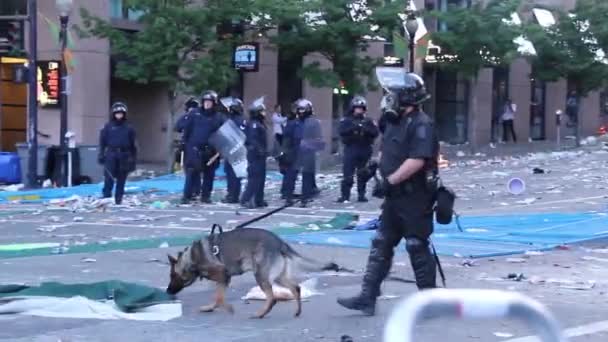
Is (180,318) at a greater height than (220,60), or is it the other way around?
(220,60)

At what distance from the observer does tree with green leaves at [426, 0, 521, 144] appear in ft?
126

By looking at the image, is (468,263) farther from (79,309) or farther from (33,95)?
(33,95)

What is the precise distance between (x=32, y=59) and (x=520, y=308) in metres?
24.1

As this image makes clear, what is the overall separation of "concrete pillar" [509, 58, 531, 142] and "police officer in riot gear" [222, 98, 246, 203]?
30.7 metres

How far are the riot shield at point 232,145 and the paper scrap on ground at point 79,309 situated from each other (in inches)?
457

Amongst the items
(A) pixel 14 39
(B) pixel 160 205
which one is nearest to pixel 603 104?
(A) pixel 14 39

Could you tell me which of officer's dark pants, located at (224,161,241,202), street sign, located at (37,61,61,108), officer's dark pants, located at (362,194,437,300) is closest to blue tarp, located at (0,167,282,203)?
officer's dark pants, located at (224,161,241,202)

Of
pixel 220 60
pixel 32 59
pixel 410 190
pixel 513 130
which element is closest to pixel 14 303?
pixel 410 190

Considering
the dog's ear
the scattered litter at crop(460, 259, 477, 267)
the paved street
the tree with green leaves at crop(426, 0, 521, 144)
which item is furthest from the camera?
the tree with green leaves at crop(426, 0, 521, 144)

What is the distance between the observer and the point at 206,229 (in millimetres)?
17844

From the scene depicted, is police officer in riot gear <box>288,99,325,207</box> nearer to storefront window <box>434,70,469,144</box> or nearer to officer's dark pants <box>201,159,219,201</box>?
officer's dark pants <box>201,159,219,201</box>

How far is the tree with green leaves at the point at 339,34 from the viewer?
34594 millimetres

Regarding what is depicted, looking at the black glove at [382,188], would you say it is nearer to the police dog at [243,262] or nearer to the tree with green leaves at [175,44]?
the police dog at [243,262]

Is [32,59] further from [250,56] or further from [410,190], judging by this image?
[410,190]
